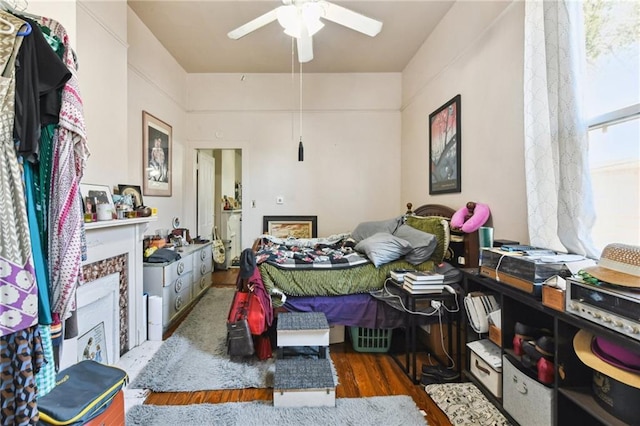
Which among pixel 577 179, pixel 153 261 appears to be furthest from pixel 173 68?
pixel 577 179

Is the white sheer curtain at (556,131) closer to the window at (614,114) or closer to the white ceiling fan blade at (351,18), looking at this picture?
the window at (614,114)

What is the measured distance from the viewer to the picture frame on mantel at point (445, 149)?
2.63 m

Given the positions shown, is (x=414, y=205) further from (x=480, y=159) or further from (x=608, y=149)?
(x=608, y=149)

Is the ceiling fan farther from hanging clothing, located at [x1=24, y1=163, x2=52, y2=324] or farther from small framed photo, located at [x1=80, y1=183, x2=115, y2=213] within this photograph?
hanging clothing, located at [x1=24, y1=163, x2=52, y2=324]

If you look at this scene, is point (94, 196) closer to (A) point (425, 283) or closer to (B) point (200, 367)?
(B) point (200, 367)

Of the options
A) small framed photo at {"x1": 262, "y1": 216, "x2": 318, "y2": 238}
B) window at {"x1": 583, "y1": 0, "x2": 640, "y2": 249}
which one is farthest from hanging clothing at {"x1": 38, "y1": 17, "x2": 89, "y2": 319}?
small framed photo at {"x1": 262, "y1": 216, "x2": 318, "y2": 238}

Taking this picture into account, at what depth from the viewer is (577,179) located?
1.32 m

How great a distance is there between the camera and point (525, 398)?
52.0 inches

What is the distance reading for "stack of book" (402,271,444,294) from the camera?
1.90m

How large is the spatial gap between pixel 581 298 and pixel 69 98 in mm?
1945

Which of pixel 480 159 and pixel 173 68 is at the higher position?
pixel 173 68

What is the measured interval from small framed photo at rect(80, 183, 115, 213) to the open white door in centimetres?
234

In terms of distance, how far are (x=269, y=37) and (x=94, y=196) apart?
2.44 metres

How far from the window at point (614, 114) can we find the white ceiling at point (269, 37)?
1781 millimetres
